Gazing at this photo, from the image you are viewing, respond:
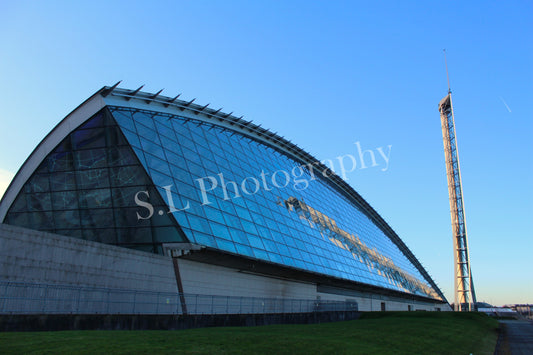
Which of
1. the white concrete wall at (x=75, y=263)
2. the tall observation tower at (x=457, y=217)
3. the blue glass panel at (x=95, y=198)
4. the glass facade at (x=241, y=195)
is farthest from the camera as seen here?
the tall observation tower at (x=457, y=217)

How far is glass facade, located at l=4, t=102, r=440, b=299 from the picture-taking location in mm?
22938

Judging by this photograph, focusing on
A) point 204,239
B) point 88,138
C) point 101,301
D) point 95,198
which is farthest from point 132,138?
point 101,301

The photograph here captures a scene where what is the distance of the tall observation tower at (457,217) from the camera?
84.5 meters

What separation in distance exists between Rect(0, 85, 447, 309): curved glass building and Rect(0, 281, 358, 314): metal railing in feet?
5.03

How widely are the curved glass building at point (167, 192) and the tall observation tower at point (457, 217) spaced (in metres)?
55.4

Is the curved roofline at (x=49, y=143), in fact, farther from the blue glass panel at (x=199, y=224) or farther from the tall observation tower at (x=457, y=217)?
the tall observation tower at (x=457, y=217)

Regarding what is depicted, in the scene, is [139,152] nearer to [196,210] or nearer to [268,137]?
[196,210]

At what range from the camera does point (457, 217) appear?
8762 centimetres

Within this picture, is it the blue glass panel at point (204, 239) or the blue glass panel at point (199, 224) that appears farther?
the blue glass panel at point (199, 224)

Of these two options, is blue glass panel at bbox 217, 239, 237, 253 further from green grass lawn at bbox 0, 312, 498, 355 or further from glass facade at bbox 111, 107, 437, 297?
green grass lawn at bbox 0, 312, 498, 355

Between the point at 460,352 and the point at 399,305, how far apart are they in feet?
178

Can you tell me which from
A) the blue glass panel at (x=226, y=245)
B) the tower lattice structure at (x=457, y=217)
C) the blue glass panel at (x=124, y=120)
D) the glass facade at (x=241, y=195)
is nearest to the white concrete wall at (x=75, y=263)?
the glass facade at (x=241, y=195)

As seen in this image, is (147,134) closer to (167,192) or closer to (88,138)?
(88,138)

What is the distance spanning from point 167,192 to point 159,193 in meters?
0.68
